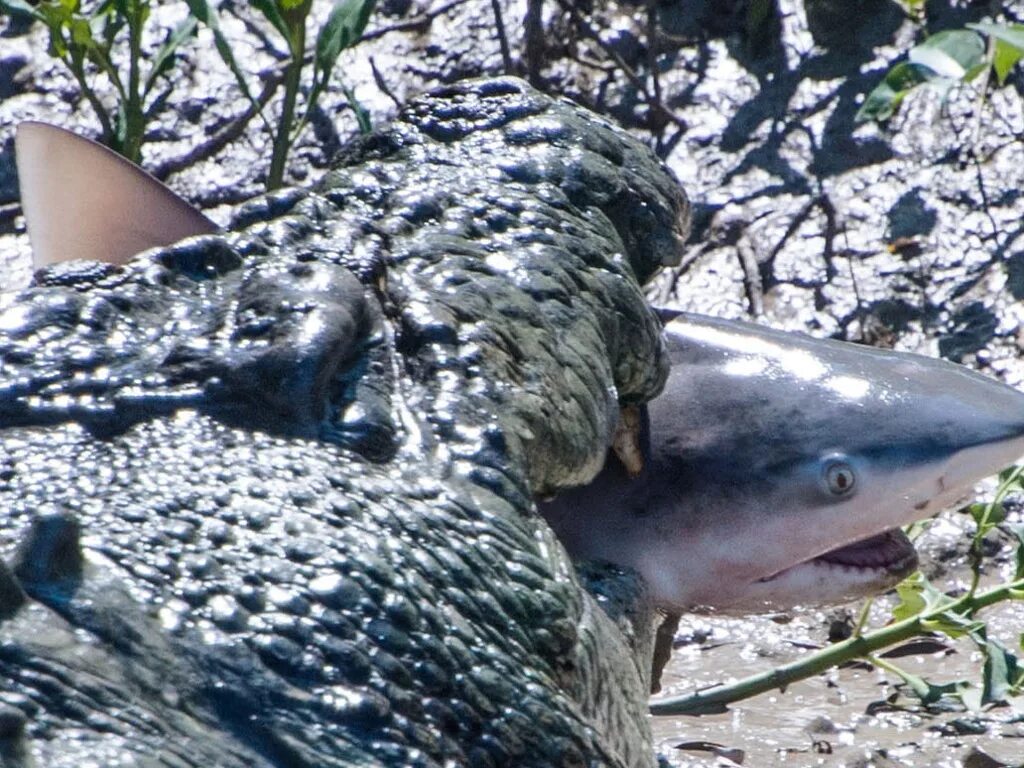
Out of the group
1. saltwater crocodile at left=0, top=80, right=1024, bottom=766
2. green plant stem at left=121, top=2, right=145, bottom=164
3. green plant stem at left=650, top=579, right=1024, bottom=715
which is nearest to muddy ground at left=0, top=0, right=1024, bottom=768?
green plant stem at left=650, top=579, right=1024, bottom=715

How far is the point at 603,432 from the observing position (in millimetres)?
1475

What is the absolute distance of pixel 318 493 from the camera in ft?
3.77

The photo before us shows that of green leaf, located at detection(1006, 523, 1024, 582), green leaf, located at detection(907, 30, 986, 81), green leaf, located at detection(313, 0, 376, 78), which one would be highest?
green leaf, located at detection(907, 30, 986, 81)

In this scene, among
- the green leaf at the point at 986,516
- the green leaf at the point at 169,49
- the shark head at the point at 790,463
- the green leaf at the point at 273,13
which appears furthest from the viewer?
the green leaf at the point at 169,49

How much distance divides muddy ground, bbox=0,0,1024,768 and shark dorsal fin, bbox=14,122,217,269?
1.77 meters

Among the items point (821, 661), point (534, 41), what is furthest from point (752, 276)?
point (821, 661)

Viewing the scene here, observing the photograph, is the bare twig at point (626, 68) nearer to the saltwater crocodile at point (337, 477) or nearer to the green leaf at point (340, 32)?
the green leaf at point (340, 32)

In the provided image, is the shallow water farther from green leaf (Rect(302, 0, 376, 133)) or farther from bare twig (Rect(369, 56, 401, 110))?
bare twig (Rect(369, 56, 401, 110))

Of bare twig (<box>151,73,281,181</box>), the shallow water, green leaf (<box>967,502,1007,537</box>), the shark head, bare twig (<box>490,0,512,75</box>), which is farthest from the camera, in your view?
bare twig (<box>151,73,281,181</box>)

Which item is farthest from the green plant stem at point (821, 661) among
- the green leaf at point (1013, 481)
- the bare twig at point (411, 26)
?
the bare twig at point (411, 26)

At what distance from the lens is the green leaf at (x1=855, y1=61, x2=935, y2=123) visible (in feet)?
8.62

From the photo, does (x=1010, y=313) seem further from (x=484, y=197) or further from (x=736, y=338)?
(x=484, y=197)

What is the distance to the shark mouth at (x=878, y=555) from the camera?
207cm

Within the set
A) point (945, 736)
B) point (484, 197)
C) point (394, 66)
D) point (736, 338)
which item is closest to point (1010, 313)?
point (945, 736)
